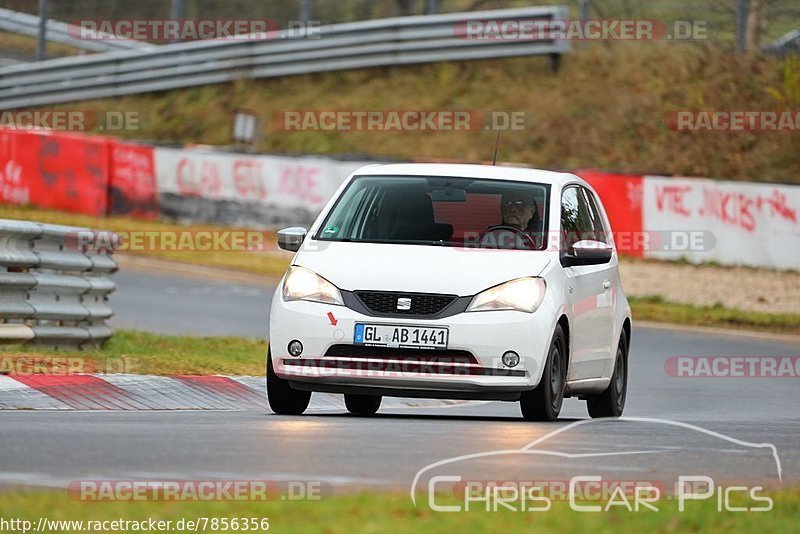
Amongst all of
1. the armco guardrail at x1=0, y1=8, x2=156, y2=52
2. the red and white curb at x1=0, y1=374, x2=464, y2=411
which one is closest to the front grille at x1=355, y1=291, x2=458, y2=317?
the red and white curb at x1=0, y1=374, x2=464, y2=411

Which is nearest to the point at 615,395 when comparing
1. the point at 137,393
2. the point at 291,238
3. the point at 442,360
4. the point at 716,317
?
the point at 442,360

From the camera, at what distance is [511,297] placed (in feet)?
33.3

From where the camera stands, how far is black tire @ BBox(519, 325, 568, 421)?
10258mm

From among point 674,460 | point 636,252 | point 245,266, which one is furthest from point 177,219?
point 674,460

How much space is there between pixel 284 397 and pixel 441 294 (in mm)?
1382

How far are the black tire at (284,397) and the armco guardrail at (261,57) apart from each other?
75.4ft

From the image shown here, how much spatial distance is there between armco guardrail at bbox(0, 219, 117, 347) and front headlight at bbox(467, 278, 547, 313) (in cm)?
447

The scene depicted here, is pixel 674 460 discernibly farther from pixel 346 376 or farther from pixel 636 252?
pixel 636 252

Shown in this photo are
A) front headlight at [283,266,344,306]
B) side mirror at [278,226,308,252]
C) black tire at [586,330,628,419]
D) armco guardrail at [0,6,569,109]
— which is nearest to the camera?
front headlight at [283,266,344,306]

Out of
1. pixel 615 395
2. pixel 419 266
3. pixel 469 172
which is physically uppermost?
Result: pixel 469 172

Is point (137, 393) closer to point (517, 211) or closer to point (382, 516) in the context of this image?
point (517, 211)

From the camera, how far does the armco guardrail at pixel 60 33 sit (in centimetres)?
3984

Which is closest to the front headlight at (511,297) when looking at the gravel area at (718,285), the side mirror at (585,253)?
the side mirror at (585,253)

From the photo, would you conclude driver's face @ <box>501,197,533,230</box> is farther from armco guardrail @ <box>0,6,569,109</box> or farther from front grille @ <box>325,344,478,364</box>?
armco guardrail @ <box>0,6,569,109</box>
